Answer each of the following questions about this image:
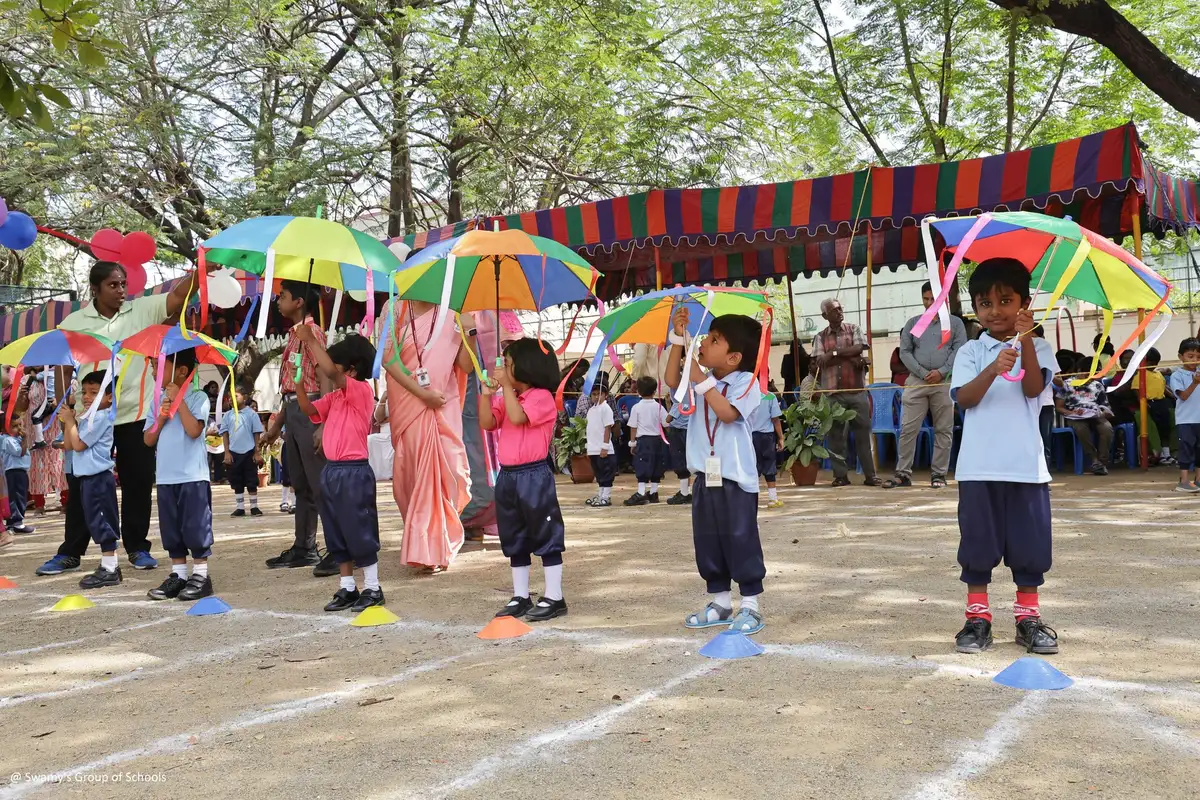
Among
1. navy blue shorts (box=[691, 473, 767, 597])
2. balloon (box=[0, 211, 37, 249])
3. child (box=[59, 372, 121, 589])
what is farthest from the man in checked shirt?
navy blue shorts (box=[691, 473, 767, 597])

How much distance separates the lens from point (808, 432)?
35.9 ft

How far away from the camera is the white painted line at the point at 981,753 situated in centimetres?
257

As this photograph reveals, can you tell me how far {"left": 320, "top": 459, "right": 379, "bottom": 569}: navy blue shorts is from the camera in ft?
17.2

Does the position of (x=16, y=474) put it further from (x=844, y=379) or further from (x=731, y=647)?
(x=731, y=647)

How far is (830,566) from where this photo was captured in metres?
5.87

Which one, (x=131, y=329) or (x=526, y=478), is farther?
(x=131, y=329)

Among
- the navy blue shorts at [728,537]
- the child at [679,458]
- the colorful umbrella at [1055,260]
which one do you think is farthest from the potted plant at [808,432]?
the navy blue shorts at [728,537]

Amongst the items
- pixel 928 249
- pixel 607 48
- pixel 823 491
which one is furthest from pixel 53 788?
pixel 607 48

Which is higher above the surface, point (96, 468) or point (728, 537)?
point (96, 468)

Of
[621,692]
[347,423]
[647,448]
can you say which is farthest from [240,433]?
[621,692]

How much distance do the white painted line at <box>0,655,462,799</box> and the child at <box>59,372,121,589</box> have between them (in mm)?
3412

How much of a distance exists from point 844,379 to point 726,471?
22.2 ft

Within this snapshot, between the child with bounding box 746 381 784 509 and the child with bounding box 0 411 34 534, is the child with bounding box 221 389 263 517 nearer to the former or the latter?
the child with bounding box 0 411 34 534

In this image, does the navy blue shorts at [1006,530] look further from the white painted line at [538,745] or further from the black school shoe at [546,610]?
the black school shoe at [546,610]
